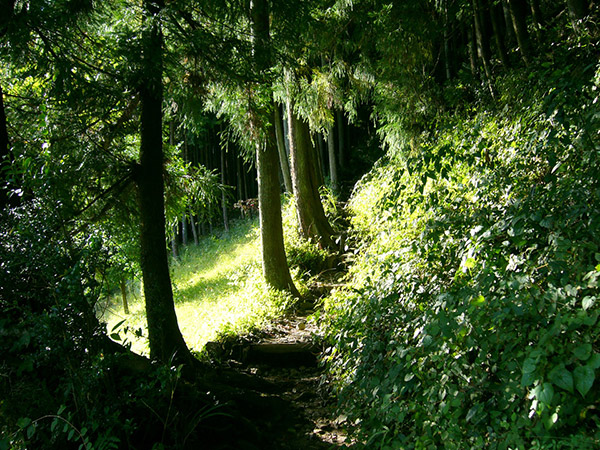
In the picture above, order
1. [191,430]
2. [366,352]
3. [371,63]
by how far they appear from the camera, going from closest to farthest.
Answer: [191,430] < [366,352] < [371,63]

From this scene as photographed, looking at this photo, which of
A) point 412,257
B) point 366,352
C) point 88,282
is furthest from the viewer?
point 412,257

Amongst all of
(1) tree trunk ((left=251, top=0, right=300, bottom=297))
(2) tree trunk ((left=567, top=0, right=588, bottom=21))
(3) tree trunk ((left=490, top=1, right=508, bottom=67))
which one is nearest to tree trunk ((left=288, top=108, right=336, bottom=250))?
(1) tree trunk ((left=251, top=0, right=300, bottom=297))

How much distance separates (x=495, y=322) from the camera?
2912 mm

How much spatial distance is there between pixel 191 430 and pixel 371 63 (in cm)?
914

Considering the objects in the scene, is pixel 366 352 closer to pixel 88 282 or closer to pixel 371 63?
pixel 88 282

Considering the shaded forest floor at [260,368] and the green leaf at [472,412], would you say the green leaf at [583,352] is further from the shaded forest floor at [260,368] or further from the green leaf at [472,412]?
the shaded forest floor at [260,368]

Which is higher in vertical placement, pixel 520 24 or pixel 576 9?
pixel 520 24

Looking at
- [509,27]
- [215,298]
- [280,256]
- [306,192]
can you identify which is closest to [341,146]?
[306,192]

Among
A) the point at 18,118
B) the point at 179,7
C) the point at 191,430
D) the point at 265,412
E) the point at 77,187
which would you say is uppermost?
the point at 179,7

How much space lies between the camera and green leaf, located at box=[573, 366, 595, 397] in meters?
2.14

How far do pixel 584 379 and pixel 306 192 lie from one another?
9130 millimetres

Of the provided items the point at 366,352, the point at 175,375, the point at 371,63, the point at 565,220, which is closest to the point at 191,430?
the point at 175,375

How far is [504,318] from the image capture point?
288 centimetres

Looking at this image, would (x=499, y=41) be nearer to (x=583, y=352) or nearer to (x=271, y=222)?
(x=271, y=222)
